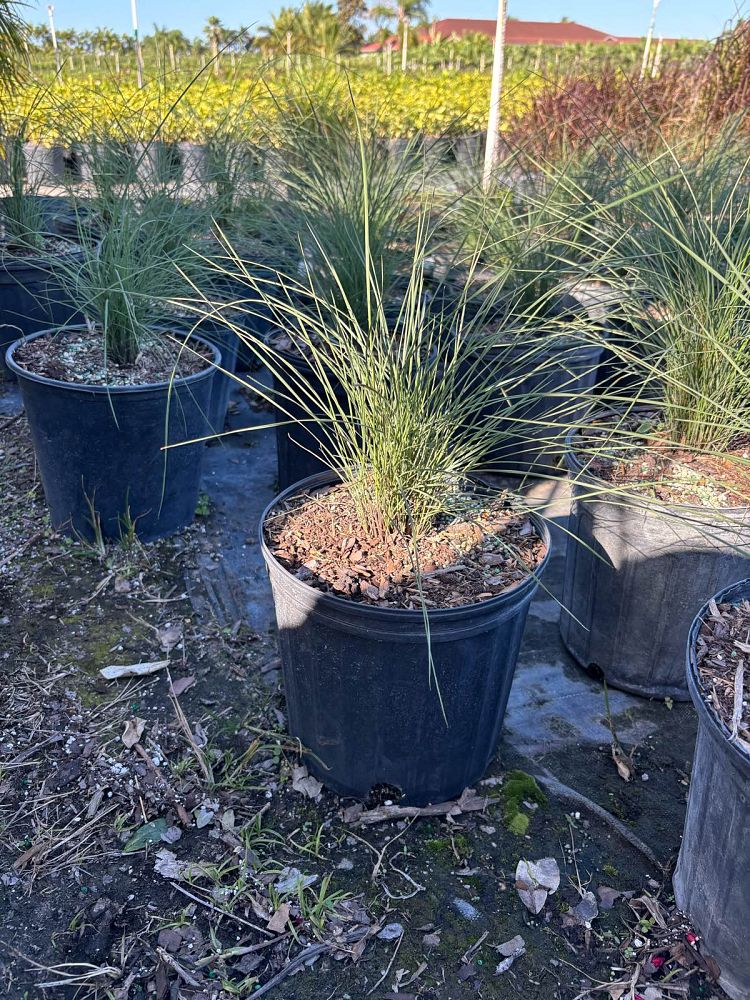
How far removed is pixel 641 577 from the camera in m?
1.88

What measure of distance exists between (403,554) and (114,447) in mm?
1149

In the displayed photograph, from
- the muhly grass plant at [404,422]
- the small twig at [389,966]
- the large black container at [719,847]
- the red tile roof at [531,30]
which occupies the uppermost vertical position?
the red tile roof at [531,30]

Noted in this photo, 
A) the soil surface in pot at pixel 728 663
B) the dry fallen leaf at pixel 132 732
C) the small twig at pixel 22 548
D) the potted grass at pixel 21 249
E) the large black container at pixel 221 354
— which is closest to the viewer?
the soil surface in pot at pixel 728 663

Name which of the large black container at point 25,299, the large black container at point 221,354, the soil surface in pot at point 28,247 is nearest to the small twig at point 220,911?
the large black container at point 221,354

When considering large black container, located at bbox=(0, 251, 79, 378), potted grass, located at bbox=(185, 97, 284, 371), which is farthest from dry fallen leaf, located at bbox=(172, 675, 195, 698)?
large black container, located at bbox=(0, 251, 79, 378)

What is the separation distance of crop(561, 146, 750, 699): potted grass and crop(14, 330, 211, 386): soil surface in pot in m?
1.29

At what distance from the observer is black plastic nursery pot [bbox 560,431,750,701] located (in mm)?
1779

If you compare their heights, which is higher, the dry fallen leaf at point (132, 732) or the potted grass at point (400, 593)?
the potted grass at point (400, 593)

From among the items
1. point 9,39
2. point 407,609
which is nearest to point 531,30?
point 9,39

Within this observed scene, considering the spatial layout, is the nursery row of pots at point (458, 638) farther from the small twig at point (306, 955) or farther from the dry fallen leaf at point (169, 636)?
the dry fallen leaf at point (169, 636)

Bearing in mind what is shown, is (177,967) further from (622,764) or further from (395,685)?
(622,764)

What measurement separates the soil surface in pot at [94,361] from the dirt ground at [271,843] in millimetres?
716

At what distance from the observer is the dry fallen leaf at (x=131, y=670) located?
1960 mm

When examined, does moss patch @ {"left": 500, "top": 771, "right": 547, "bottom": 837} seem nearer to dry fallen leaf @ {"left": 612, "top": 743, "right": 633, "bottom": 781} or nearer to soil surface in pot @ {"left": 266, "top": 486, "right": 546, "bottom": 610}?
dry fallen leaf @ {"left": 612, "top": 743, "right": 633, "bottom": 781}
